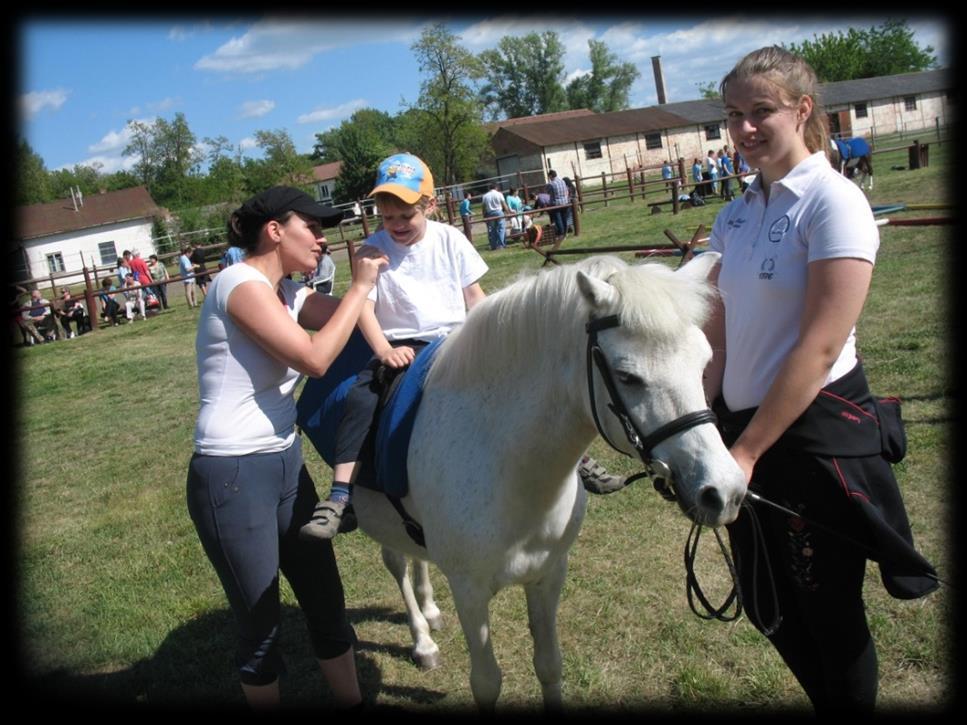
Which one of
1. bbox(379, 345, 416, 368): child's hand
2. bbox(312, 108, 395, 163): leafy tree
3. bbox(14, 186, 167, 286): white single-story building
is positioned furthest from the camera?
bbox(312, 108, 395, 163): leafy tree

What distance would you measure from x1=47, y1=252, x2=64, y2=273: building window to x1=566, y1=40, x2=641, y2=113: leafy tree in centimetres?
6521

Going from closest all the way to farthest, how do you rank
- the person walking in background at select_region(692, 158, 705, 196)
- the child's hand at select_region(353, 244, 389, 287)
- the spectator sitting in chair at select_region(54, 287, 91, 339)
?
1. the child's hand at select_region(353, 244, 389, 287)
2. the spectator sitting in chair at select_region(54, 287, 91, 339)
3. the person walking in background at select_region(692, 158, 705, 196)

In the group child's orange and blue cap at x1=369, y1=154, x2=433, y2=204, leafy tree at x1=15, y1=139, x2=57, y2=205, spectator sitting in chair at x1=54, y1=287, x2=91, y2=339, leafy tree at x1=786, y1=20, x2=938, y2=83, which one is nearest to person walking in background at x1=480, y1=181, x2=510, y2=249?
spectator sitting in chair at x1=54, y1=287, x2=91, y2=339

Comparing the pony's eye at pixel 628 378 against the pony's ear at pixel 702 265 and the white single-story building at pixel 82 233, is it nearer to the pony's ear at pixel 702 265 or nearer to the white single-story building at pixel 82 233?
the pony's ear at pixel 702 265

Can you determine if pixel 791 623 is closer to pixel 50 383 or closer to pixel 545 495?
pixel 545 495

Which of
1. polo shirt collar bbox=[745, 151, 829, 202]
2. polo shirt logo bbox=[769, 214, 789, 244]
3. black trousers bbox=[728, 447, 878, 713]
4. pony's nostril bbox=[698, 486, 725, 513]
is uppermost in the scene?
polo shirt collar bbox=[745, 151, 829, 202]

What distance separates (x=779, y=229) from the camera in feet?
6.90

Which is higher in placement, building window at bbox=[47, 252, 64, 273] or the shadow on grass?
building window at bbox=[47, 252, 64, 273]

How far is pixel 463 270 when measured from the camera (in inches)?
135

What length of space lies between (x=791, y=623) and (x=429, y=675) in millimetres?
2052

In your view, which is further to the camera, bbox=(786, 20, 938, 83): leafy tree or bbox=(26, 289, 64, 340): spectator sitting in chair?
bbox=(786, 20, 938, 83): leafy tree

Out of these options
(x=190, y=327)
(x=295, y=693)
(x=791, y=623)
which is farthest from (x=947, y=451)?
(x=190, y=327)

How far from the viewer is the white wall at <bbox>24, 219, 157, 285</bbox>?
2042 inches

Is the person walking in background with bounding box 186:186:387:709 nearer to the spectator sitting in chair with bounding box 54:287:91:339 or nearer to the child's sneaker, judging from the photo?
the child's sneaker
